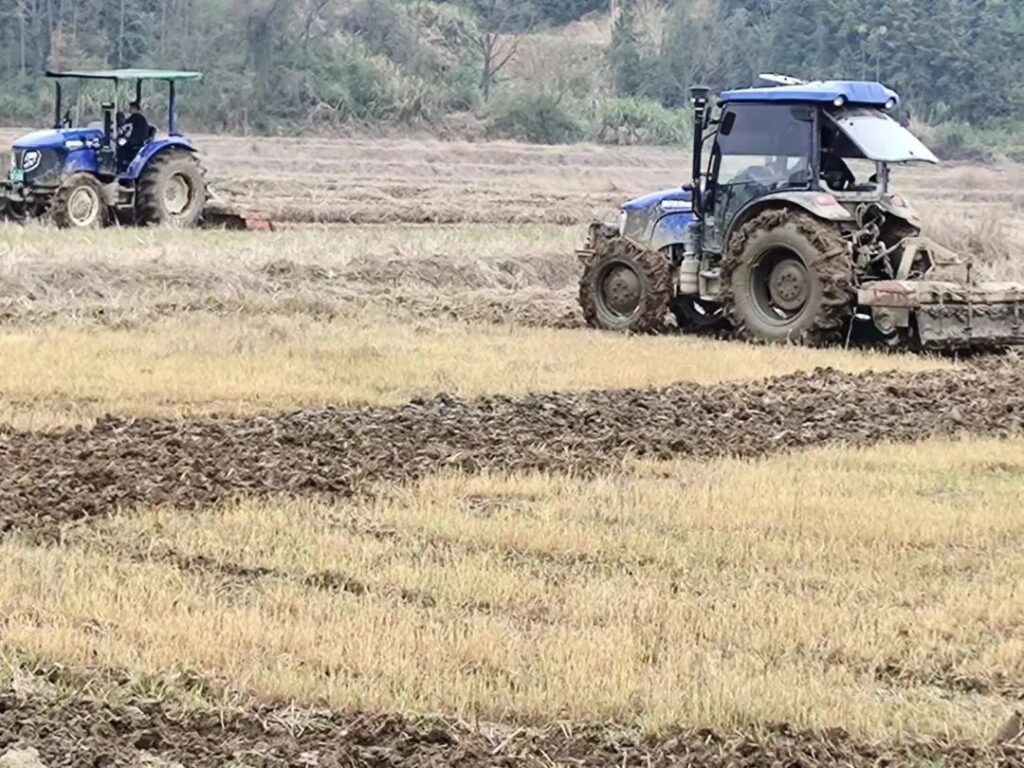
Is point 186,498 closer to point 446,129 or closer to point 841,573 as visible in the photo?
point 841,573

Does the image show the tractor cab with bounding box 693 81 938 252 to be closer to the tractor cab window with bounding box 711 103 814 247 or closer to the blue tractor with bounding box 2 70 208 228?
the tractor cab window with bounding box 711 103 814 247

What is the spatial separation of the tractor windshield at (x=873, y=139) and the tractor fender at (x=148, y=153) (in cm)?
1118

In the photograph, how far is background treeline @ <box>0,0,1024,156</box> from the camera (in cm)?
5647

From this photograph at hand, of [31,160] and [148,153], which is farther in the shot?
[31,160]

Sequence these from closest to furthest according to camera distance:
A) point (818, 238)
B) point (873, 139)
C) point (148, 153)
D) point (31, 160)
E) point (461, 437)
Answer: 1. point (461, 437)
2. point (818, 238)
3. point (873, 139)
4. point (148, 153)
5. point (31, 160)

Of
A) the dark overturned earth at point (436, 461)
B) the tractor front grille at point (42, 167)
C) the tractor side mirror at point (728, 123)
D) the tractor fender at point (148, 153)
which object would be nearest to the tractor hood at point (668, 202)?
the tractor side mirror at point (728, 123)

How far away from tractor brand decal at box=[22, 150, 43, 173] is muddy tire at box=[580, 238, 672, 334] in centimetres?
980

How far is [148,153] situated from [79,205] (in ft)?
3.93

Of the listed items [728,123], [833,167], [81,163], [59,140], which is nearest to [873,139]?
[833,167]

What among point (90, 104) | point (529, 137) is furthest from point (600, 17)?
point (90, 104)

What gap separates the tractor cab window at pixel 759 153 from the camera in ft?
55.9

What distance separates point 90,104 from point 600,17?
41.8 metres

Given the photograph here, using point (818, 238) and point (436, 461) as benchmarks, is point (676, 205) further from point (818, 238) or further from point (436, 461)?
point (436, 461)

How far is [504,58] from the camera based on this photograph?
244 feet
